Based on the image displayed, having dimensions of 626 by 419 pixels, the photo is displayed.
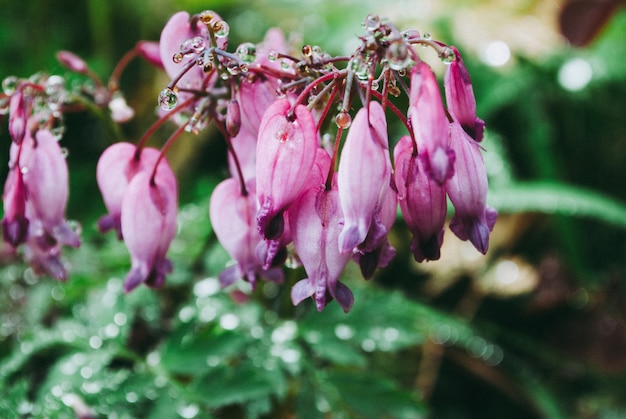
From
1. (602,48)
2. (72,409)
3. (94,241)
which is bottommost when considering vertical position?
(72,409)

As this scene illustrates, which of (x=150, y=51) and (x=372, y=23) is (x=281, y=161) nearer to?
(x=372, y=23)

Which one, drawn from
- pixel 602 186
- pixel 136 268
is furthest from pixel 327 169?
pixel 602 186

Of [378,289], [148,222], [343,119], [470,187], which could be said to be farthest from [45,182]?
[378,289]

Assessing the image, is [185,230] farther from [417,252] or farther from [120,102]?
[417,252]

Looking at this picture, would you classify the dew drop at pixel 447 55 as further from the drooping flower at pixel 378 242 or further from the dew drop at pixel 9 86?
the dew drop at pixel 9 86

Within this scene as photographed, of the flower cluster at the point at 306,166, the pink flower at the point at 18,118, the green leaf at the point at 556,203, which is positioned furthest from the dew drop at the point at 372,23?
the green leaf at the point at 556,203

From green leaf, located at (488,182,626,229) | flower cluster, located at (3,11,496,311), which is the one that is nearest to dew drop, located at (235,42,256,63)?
flower cluster, located at (3,11,496,311)
